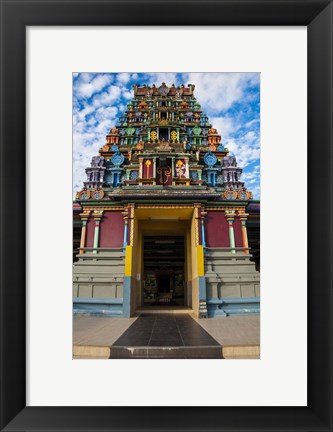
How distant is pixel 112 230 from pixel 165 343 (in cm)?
496

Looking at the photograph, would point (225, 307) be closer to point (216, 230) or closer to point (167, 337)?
point (216, 230)

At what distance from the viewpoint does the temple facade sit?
7949mm

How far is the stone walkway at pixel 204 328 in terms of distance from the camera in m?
3.84

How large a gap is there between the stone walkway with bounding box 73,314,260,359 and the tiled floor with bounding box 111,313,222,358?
13 centimetres

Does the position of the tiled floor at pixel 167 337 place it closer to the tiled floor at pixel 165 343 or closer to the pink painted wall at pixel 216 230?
the tiled floor at pixel 165 343

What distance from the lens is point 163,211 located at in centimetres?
879

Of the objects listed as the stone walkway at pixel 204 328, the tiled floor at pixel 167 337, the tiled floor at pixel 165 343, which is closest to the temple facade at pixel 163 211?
the stone walkway at pixel 204 328

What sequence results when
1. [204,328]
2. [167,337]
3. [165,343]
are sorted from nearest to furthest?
[165,343], [167,337], [204,328]

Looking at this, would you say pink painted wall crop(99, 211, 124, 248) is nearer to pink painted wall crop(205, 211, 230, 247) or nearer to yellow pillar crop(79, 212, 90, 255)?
yellow pillar crop(79, 212, 90, 255)
